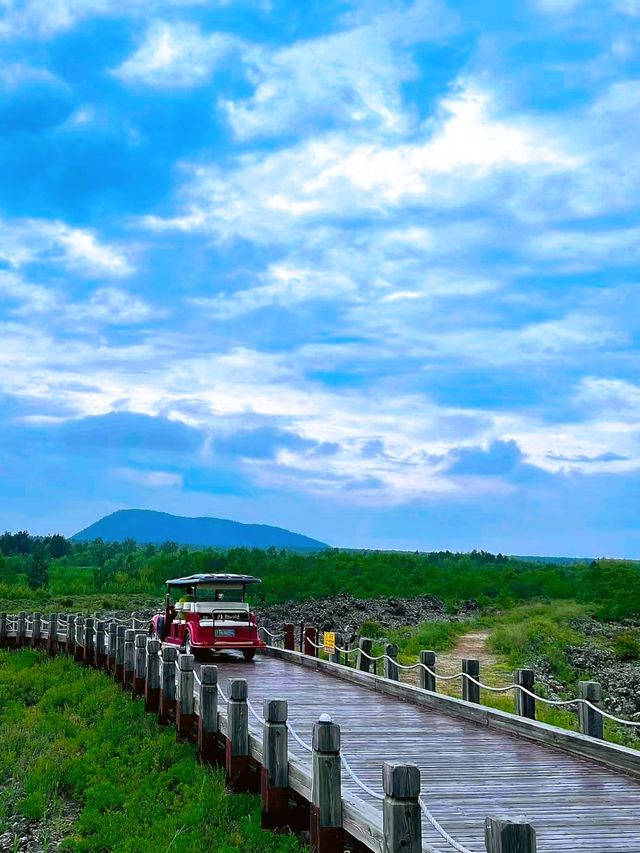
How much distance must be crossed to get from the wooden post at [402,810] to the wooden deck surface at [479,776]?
0.27 meters

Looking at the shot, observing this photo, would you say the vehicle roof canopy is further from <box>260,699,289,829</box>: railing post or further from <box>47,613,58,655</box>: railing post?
<box>260,699,289,829</box>: railing post

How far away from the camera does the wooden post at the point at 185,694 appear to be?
50.0 feet

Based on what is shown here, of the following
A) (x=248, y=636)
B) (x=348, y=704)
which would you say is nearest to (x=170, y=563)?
(x=248, y=636)

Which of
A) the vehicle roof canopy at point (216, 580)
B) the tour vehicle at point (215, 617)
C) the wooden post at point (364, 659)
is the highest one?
the vehicle roof canopy at point (216, 580)

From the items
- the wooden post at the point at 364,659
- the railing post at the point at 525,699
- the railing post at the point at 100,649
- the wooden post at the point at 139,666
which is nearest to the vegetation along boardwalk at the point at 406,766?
the railing post at the point at 525,699

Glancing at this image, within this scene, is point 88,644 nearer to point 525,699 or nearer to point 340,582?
point 525,699

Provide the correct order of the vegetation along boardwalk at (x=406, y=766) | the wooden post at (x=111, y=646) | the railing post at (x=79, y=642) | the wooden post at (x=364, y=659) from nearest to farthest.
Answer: the vegetation along boardwalk at (x=406, y=766), the wooden post at (x=364, y=659), the wooden post at (x=111, y=646), the railing post at (x=79, y=642)

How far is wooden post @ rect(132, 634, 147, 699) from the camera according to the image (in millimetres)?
19344

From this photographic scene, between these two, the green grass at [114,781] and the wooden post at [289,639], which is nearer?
the green grass at [114,781]

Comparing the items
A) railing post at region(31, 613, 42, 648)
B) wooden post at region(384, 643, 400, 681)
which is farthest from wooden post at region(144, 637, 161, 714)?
railing post at region(31, 613, 42, 648)

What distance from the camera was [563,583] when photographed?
247 feet

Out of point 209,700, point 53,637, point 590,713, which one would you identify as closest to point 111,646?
point 53,637

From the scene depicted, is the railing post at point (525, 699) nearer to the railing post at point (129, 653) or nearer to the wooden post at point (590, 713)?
the wooden post at point (590, 713)

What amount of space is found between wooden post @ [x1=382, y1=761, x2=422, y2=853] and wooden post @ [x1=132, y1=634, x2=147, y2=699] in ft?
43.1
